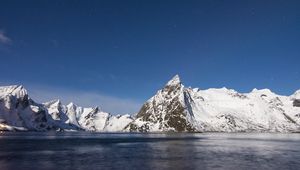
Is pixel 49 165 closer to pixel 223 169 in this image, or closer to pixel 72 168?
pixel 72 168

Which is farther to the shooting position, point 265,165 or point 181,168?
point 265,165

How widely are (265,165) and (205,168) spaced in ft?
44.1

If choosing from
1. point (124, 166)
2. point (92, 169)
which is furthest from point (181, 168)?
point (92, 169)

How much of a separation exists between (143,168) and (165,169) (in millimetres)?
4173

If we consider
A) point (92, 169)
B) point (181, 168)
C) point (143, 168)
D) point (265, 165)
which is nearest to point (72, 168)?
point (92, 169)

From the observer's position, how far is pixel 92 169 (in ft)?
209

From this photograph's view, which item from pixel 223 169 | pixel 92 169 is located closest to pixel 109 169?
Answer: pixel 92 169

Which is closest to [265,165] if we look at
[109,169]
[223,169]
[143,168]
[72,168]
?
[223,169]

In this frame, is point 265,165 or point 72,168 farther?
point 265,165

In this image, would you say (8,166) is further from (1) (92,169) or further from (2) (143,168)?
(2) (143,168)

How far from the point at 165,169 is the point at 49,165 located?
21368mm

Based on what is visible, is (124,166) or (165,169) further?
(124,166)

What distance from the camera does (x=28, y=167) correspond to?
6506 centimetres

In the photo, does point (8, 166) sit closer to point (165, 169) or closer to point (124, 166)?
point (124, 166)
